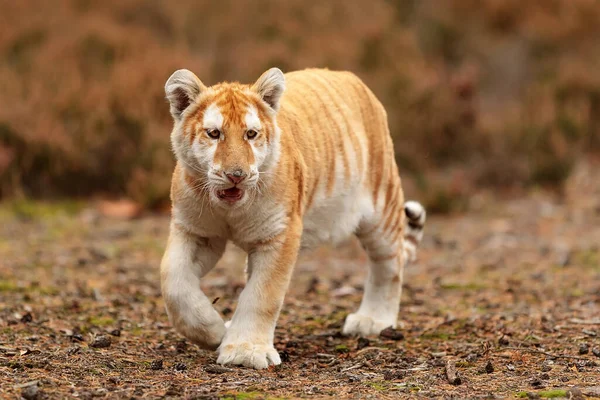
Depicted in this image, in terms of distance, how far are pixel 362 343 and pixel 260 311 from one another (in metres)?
1.13

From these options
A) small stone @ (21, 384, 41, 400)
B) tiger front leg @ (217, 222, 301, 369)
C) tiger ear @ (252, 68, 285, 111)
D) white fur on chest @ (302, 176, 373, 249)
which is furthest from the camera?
white fur on chest @ (302, 176, 373, 249)

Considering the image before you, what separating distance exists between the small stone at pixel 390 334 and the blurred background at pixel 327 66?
579 cm

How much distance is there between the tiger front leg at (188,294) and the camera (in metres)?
5.20

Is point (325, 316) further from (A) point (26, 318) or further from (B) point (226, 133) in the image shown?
(B) point (226, 133)

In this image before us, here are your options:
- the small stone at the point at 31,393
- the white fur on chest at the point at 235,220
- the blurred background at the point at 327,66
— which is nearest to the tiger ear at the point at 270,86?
the white fur on chest at the point at 235,220

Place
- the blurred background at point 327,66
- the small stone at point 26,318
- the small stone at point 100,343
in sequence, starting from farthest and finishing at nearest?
1. the blurred background at point 327,66
2. the small stone at point 26,318
3. the small stone at point 100,343

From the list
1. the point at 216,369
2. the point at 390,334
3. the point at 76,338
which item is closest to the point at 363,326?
the point at 390,334

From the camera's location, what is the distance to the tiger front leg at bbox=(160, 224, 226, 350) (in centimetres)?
520

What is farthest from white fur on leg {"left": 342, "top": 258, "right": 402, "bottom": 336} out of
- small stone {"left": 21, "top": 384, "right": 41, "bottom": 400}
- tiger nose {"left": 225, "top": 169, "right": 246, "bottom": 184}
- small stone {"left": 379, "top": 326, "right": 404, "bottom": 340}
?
small stone {"left": 21, "top": 384, "right": 41, "bottom": 400}

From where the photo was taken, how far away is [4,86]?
13.3 meters

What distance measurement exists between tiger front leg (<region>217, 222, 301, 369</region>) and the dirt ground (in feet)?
0.39

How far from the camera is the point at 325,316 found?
718 centimetres

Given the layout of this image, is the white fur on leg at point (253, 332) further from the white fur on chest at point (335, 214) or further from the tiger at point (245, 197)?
the white fur on chest at point (335, 214)

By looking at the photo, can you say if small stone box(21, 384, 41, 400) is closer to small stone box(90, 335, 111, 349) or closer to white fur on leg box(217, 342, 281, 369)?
white fur on leg box(217, 342, 281, 369)
